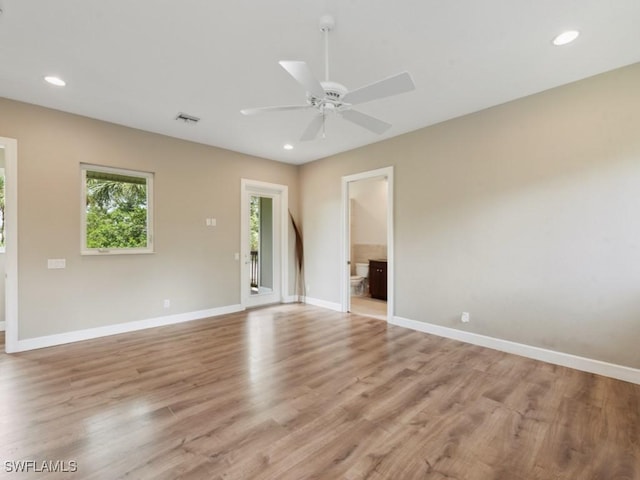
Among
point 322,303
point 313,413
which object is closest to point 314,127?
point 313,413

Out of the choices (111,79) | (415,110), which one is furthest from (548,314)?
(111,79)

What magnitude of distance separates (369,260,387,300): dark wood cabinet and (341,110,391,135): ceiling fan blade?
399 centimetres

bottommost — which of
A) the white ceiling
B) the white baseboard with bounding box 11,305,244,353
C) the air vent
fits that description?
the white baseboard with bounding box 11,305,244,353

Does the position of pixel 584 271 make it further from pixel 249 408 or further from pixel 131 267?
pixel 131 267

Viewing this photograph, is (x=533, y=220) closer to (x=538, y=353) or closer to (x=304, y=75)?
(x=538, y=353)

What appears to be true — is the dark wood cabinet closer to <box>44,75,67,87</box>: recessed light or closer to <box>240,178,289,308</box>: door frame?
<box>240,178,289,308</box>: door frame

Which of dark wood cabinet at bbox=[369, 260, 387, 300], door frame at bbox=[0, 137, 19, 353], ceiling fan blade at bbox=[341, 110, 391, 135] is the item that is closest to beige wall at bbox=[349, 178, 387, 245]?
dark wood cabinet at bbox=[369, 260, 387, 300]

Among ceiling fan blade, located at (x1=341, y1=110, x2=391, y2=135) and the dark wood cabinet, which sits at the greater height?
ceiling fan blade, located at (x1=341, y1=110, x2=391, y2=135)

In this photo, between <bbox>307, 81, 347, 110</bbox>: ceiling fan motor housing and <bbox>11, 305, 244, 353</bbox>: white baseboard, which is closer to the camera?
<bbox>307, 81, 347, 110</bbox>: ceiling fan motor housing

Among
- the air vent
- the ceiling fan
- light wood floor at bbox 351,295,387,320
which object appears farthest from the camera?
light wood floor at bbox 351,295,387,320

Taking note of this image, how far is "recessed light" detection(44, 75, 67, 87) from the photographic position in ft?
9.48

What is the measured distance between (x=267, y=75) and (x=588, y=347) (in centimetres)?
405

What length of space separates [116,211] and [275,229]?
8.71 ft

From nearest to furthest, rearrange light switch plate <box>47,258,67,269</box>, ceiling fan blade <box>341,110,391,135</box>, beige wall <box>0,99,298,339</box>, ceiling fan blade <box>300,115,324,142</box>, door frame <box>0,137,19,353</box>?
ceiling fan blade <box>341,110,391,135</box>
ceiling fan blade <box>300,115,324,142</box>
door frame <box>0,137,19,353</box>
beige wall <box>0,99,298,339</box>
light switch plate <box>47,258,67,269</box>
